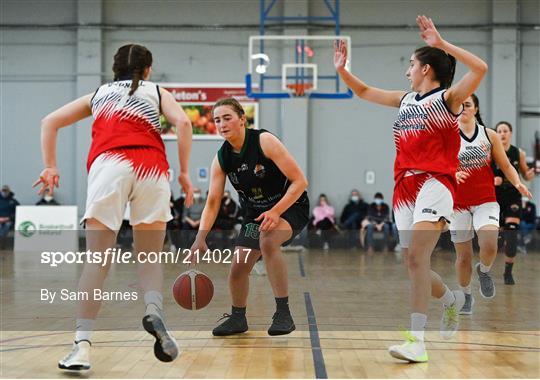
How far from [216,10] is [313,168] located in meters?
4.59

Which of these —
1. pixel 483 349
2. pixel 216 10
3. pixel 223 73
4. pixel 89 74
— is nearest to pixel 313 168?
pixel 223 73

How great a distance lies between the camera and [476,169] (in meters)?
7.02

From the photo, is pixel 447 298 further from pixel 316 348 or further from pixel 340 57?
pixel 340 57

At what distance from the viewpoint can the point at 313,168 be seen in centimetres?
2009

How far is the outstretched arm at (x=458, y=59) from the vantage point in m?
4.69

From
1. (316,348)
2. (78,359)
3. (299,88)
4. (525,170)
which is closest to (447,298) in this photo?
(316,348)

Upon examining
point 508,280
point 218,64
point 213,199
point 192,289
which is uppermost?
point 218,64

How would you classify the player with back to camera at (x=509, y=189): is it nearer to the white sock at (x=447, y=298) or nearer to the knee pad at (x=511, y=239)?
the knee pad at (x=511, y=239)

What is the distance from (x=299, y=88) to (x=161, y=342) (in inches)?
476

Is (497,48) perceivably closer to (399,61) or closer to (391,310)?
(399,61)

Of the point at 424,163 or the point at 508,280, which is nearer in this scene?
the point at 424,163

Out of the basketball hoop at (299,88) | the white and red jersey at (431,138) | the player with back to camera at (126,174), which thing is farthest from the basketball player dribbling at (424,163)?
the basketball hoop at (299,88)

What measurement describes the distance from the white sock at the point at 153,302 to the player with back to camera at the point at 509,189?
15.6 feet

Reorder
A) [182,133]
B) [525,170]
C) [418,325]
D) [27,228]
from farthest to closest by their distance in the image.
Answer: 1. [27,228]
2. [525,170]
3. [418,325]
4. [182,133]
